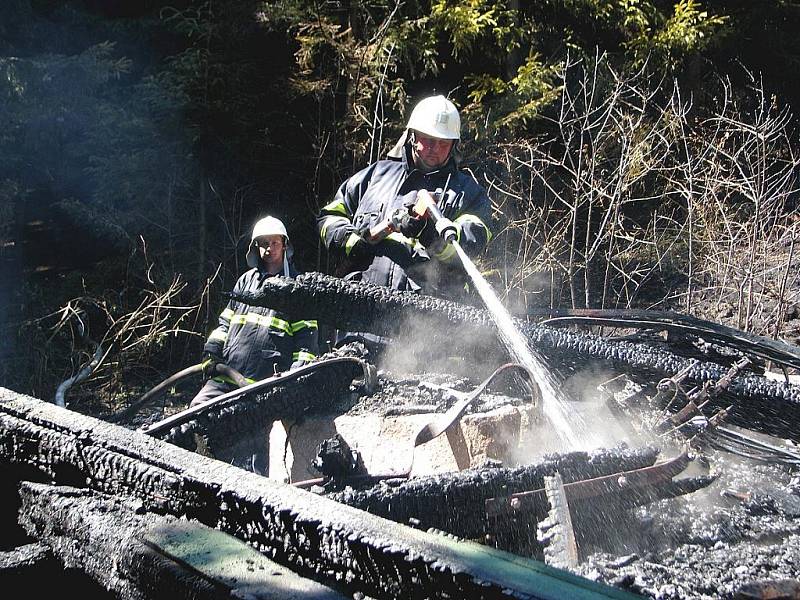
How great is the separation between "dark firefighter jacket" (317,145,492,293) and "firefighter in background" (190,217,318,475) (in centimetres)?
51

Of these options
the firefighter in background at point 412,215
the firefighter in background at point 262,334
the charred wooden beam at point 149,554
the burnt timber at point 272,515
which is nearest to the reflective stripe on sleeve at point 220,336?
the firefighter in background at point 262,334

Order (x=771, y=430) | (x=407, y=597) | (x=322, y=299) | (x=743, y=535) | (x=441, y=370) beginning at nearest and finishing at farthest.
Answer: (x=407, y=597)
(x=743, y=535)
(x=771, y=430)
(x=322, y=299)
(x=441, y=370)

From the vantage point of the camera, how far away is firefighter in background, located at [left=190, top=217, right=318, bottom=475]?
17.5ft

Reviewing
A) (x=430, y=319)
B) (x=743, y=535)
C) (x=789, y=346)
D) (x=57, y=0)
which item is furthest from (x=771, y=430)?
(x=57, y=0)

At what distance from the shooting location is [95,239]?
11.0m

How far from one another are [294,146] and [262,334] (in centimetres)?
613

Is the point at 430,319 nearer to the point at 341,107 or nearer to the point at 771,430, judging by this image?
the point at 771,430

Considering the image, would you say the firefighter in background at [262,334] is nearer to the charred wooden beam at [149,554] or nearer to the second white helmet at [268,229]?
the second white helmet at [268,229]

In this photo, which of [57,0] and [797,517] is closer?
[797,517]

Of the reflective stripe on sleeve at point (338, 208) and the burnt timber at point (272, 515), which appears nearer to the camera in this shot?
the burnt timber at point (272, 515)

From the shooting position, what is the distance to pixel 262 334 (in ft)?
17.7

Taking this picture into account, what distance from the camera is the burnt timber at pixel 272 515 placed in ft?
4.24

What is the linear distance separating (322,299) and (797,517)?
2.25m

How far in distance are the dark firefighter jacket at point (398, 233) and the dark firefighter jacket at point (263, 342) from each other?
64cm
